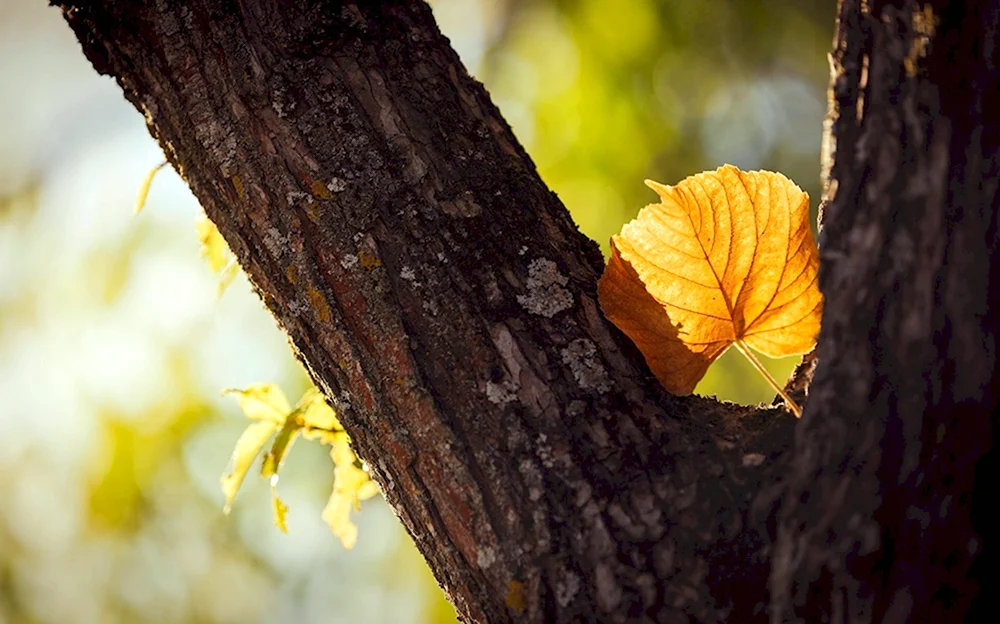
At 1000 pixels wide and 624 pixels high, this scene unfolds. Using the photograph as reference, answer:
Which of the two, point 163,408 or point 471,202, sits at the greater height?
point 163,408

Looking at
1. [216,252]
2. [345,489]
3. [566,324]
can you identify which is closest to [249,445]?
[345,489]

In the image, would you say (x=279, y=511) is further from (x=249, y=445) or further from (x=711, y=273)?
(x=711, y=273)

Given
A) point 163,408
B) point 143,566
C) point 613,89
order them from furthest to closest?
point 143,566, point 163,408, point 613,89

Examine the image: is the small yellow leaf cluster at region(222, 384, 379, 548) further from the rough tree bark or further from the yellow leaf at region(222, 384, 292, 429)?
the rough tree bark

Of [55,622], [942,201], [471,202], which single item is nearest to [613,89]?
[471,202]

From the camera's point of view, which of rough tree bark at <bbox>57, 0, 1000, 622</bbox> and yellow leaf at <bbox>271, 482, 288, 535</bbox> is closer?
rough tree bark at <bbox>57, 0, 1000, 622</bbox>

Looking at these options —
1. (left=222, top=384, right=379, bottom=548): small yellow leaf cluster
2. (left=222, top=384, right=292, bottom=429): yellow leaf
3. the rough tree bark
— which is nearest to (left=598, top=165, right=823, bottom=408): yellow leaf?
the rough tree bark

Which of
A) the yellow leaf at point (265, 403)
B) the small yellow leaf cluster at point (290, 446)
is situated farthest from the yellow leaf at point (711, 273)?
the yellow leaf at point (265, 403)

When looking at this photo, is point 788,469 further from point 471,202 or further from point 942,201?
point 471,202
